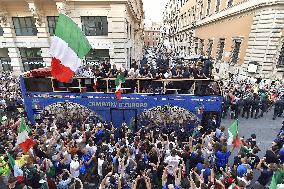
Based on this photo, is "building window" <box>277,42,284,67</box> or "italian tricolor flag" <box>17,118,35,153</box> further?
"building window" <box>277,42,284,67</box>

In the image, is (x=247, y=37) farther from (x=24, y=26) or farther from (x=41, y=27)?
(x=24, y=26)

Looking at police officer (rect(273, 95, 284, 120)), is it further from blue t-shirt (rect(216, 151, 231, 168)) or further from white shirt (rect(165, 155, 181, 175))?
white shirt (rect(165, 155, 181, 175))

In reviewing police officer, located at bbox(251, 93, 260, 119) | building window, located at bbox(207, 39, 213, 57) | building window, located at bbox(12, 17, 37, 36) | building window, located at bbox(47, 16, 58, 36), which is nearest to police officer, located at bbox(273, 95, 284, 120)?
police officer, located at bbox(251, 93, 260, 119)

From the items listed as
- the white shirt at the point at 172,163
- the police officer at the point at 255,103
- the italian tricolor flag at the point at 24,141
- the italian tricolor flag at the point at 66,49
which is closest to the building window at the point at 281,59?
the police officer at the point at 255,103

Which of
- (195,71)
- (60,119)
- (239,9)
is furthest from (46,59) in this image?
(239,9)

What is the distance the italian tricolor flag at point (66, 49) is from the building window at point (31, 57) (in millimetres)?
13040

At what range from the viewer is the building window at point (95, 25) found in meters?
19.6

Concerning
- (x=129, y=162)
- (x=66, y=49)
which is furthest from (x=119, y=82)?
(x=129, y=162)

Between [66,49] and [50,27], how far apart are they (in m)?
12.2

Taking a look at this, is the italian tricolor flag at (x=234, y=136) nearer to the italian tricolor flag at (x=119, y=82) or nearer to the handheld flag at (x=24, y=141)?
the italian tricolor flag at (x=119, y=82)

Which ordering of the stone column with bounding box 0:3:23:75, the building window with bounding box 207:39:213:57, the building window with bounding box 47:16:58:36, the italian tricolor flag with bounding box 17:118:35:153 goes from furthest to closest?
the building window with bounding box 207:39:213:57 < the building window with bounding box 47:16:58:36 < the stone column with bounding box 0:3:23:75 < the italian tricolor flag with bounding box 17:118:35:153

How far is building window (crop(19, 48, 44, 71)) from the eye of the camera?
2138 centimetres

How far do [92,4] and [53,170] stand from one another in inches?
575

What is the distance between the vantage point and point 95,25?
19.8 meters
